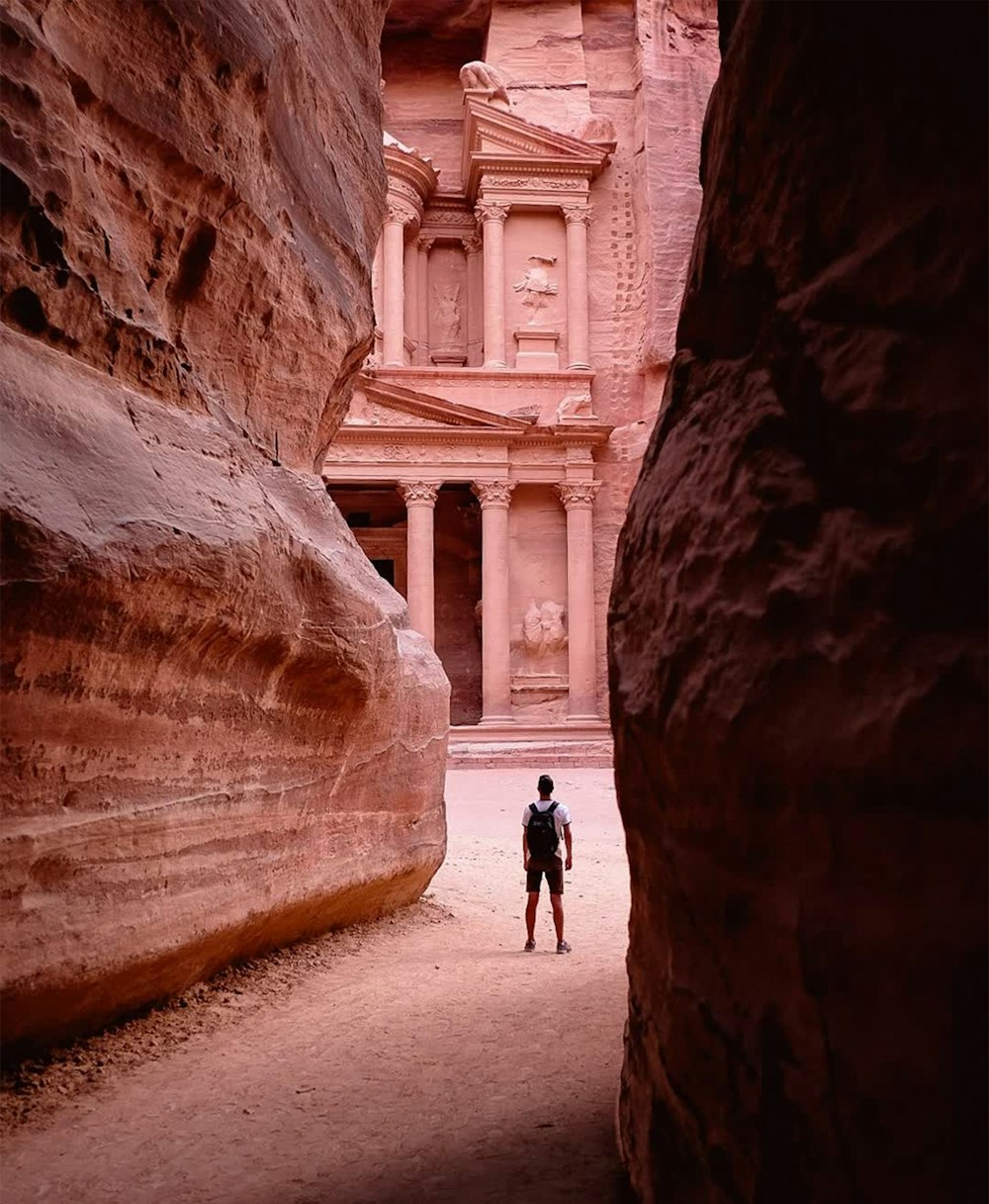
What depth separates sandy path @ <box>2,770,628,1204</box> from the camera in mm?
2898

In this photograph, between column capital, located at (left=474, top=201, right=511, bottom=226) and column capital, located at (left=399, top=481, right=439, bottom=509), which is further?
column capital, located at (left=474, top=201, right=511, bottom=226)

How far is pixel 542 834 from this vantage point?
21.2ft

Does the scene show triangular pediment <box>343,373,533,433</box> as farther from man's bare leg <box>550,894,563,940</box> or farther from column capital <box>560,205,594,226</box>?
man's bare leg <box>550,894,563,940</box>

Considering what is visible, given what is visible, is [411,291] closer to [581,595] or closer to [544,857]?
[581,595]

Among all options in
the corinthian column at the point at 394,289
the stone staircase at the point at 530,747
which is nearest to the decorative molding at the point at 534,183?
the corinthian column at the point at 394,289

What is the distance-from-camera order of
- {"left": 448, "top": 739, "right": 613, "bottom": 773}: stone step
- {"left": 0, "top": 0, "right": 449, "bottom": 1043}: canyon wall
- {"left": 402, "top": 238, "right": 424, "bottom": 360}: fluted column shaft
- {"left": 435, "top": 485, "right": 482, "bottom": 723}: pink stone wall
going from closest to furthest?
1. {"left": 0, "top": 0, "right": 449, "bottom": 1043}: canyon wall
2. {"left": 448, "top": 739, "right": 613, "bottom": 773}: stone step
3. {"left": 435, "top": 485, "right": 482, "bottom": 723}: pink stone wall
4. {"left": 402, "top": 238, "right": 424, "bottom": 360}: fluted column shaft

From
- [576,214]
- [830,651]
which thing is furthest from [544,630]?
[830,651]

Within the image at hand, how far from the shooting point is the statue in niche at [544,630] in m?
22.1

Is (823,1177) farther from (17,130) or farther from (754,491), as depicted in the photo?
(17,130)

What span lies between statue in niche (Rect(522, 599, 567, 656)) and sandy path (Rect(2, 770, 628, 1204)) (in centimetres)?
1611

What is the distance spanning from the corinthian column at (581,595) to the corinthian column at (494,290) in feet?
12.5

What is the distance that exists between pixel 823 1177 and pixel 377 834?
4.66 metres

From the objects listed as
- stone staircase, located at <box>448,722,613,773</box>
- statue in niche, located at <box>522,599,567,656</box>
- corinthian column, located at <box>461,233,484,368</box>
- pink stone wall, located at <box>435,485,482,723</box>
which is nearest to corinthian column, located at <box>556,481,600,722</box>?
statue in niche, located at <box>522,599,567,656</box>

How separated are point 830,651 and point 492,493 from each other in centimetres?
2054
